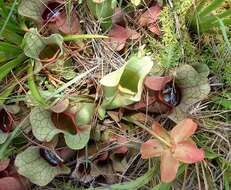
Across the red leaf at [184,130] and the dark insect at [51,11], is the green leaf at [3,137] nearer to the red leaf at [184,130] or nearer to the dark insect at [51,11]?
the dark insect at [51,11]

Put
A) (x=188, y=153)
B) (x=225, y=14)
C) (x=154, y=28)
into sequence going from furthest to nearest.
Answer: (x=154, y=28) → (x=225, y=14) → (x=188, y=153)

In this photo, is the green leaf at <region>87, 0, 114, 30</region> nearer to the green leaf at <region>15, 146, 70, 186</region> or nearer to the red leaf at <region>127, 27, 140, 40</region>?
the red leaf at <region>127, 27, 140, 40</region>

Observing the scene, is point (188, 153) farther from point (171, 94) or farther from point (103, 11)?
point (103, 11)

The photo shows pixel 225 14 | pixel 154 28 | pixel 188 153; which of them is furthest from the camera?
pixel 154 28

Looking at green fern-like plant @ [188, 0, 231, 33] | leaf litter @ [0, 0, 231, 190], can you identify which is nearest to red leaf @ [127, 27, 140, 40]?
leaf litter @ [0, 0, 231, 190]

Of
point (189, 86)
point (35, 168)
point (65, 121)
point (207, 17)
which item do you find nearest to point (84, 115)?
point (65, 121)

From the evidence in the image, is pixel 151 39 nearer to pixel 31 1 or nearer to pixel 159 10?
pixel 159 10
